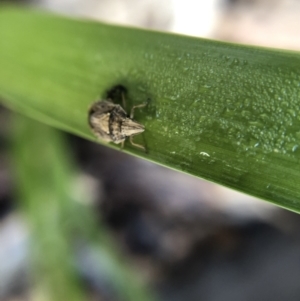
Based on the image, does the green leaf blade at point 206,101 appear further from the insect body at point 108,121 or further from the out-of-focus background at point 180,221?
the out-of-focus background at point 180,221

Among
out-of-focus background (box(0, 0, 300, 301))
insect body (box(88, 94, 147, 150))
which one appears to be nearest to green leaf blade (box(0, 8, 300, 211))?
insect body (box(88, 94, 147, 150))

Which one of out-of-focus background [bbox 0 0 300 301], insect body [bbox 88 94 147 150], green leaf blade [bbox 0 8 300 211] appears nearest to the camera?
green leaf blade [bbox 0 8 300 211]

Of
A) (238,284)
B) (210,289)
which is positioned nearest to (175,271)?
(210,289)

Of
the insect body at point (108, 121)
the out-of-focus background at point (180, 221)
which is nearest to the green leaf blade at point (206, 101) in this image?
the insect body at point (108, 121)

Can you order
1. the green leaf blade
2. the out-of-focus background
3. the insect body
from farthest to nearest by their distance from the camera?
the out-of-focus background
the insect body
the green leaf blade

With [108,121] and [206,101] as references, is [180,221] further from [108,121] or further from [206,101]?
[206,101]

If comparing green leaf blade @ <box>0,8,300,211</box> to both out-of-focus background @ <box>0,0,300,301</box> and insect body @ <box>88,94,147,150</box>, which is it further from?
out-of-focus background @ <box>0,0,300,301</box>
